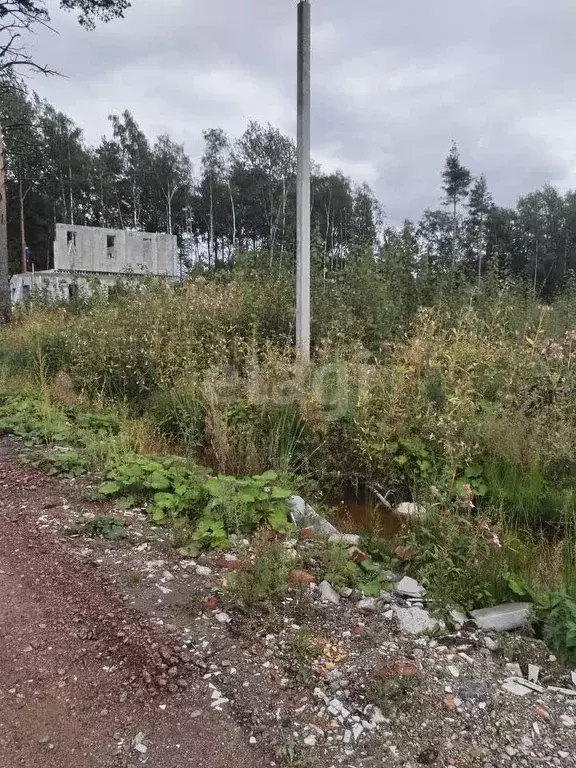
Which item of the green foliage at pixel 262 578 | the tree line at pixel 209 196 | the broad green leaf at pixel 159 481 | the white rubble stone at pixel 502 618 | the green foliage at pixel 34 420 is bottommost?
the white rubble stone at pixel 502 618

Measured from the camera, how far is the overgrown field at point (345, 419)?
308 cm

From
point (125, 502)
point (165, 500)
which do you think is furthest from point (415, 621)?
point (125, 502)

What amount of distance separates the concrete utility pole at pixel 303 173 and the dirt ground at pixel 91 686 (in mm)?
3421

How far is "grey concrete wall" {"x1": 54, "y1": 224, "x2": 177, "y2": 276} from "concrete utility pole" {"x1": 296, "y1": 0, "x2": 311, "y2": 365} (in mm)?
26300

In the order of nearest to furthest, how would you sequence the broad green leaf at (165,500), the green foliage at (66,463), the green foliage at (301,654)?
the green foliage at (301,654)
the broad green leaf at (165,500)
the green foliage at (66,463)

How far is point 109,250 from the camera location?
34.0 metres

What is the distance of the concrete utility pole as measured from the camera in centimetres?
554

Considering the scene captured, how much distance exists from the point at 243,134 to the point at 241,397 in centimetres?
4759

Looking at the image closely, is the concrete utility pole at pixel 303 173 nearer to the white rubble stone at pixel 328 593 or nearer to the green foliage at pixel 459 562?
the green foliage at pixel 459 562

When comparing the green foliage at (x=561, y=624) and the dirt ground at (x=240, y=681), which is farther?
the green foliage at (x=561, y=624)

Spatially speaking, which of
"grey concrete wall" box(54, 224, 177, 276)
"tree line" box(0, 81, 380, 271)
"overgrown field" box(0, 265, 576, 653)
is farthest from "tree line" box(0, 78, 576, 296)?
"overgrown field" box(0, 265, 576, 653)

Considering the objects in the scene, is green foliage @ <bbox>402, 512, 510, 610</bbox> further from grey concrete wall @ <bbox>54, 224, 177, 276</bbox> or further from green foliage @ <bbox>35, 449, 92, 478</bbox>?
grey concrete wall @ <bbox>54, 224, 177, 276</bbox>

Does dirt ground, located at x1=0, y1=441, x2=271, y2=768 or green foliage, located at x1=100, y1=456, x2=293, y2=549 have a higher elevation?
green foliage, located at x1=100, y1=456, x2=293, y2=549

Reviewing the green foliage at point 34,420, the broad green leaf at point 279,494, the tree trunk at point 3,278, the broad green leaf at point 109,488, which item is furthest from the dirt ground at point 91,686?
the tree trunk at point 3,278
